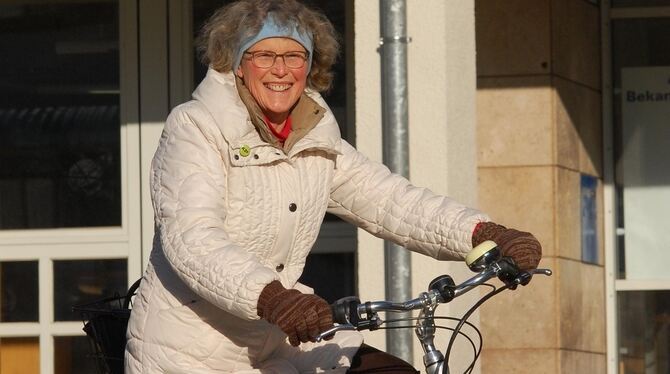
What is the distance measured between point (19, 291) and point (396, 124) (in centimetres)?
309

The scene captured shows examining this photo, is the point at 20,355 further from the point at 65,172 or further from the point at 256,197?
the point at 256,197

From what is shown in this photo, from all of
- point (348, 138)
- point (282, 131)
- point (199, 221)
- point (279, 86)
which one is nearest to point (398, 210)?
point (282, 131)

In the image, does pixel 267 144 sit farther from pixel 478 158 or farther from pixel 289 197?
pixel 478 158

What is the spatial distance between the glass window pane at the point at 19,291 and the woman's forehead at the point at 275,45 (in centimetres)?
505

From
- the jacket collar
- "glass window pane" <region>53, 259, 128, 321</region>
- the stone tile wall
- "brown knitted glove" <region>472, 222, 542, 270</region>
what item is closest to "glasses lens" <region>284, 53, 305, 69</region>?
the jacket collar

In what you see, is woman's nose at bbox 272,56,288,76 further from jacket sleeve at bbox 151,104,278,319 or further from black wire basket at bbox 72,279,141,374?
black wire basket at bbox 72,279,141,374

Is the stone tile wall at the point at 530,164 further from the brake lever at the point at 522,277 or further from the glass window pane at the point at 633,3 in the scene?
the brake lever at the point at 522,277

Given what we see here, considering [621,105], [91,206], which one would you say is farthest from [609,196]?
[91,206]

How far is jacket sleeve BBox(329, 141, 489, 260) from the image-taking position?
482cm

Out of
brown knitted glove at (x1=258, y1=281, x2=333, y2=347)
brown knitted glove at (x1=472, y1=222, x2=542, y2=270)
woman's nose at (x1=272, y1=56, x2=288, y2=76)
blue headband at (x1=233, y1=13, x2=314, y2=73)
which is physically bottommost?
brown knitted glove at (x1=258, y1=281, x2=333, y2=347)

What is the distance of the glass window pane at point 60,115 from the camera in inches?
373

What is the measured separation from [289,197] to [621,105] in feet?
16.5

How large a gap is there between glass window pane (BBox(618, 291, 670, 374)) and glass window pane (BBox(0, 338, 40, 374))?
3.19 m

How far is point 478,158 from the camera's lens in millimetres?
8898
